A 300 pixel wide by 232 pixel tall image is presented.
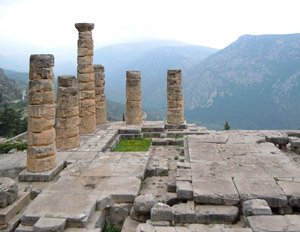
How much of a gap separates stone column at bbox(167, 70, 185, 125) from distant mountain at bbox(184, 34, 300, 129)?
101310 millimetres

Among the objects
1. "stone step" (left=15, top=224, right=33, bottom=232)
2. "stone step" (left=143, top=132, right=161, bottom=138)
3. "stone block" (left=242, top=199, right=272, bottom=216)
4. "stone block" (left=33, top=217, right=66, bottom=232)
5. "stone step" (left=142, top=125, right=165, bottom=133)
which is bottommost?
"stone step" (left=15, top=224, right=33, bottom=232)

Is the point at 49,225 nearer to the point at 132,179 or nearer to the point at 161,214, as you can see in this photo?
the point at 161,214

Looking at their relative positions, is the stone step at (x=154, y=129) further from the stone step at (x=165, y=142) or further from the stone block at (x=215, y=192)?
the stone block at (x=215, y=192)

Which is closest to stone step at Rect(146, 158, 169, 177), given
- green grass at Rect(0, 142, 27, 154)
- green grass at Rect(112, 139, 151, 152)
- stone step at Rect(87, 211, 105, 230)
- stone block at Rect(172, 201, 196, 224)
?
stone step at Rect(87, 211, 105, 230)

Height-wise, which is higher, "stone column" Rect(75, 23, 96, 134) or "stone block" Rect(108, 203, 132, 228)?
"stone column" Rect(75, 23, 96, 134)

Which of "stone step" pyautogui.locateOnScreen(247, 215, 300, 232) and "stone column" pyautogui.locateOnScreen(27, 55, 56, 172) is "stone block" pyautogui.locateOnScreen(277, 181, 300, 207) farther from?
"stone column" pyautogui.locateOnScreen(27, 55, 56, 172)

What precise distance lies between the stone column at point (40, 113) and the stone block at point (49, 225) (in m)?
4.40

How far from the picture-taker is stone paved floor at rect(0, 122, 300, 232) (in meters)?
9.19

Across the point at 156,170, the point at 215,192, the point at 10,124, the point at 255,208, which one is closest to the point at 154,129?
the point at 156,170

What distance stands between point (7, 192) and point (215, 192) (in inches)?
222

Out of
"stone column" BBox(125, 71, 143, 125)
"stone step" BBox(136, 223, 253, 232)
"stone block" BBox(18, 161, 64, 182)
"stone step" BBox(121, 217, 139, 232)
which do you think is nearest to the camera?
"stone step" BBox(136, 223, 253, 232)

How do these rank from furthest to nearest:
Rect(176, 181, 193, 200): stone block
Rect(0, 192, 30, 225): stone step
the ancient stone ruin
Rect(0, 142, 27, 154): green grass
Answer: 1. Rect(0, 142, 27, 154): green grass
2. Rect(176, 181, 193, 200): stone block
3. Rect(0, 192, 30, 225): stone step
4. the ancient stone ruin

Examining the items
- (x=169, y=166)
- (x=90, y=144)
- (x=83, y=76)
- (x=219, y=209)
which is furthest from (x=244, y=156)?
(x=83, y=76)

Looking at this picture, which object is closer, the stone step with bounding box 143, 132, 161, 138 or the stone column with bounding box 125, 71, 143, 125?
the stone step with bounding box 143, 132, 161, 138
